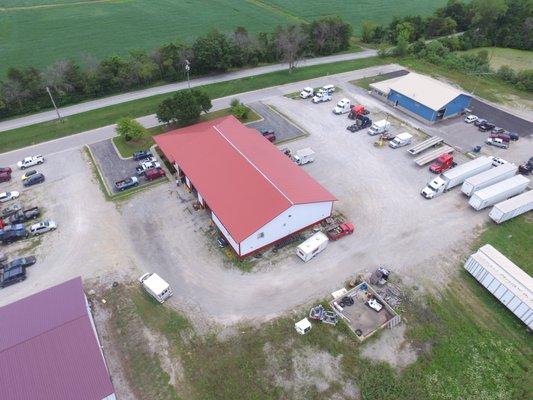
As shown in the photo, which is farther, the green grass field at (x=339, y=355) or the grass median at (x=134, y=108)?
the grass median at (x=134, y=108)

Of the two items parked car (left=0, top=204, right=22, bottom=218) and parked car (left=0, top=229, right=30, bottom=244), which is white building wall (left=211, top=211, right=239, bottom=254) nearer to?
parked car (left=0, top=229, right=30, bottom=244)

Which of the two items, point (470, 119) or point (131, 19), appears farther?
point (131, 19)

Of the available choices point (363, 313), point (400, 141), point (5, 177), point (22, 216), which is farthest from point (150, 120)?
point (363, 313)

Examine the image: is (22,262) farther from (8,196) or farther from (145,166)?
(145,166)

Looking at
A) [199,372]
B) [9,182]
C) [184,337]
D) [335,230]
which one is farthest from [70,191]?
[335,230]

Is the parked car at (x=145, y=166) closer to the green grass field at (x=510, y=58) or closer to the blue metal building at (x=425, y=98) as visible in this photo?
the blue metal building at (x=425, y=98)

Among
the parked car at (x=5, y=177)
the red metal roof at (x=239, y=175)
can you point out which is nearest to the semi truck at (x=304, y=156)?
the red metal roof at (x=239, y=175)
